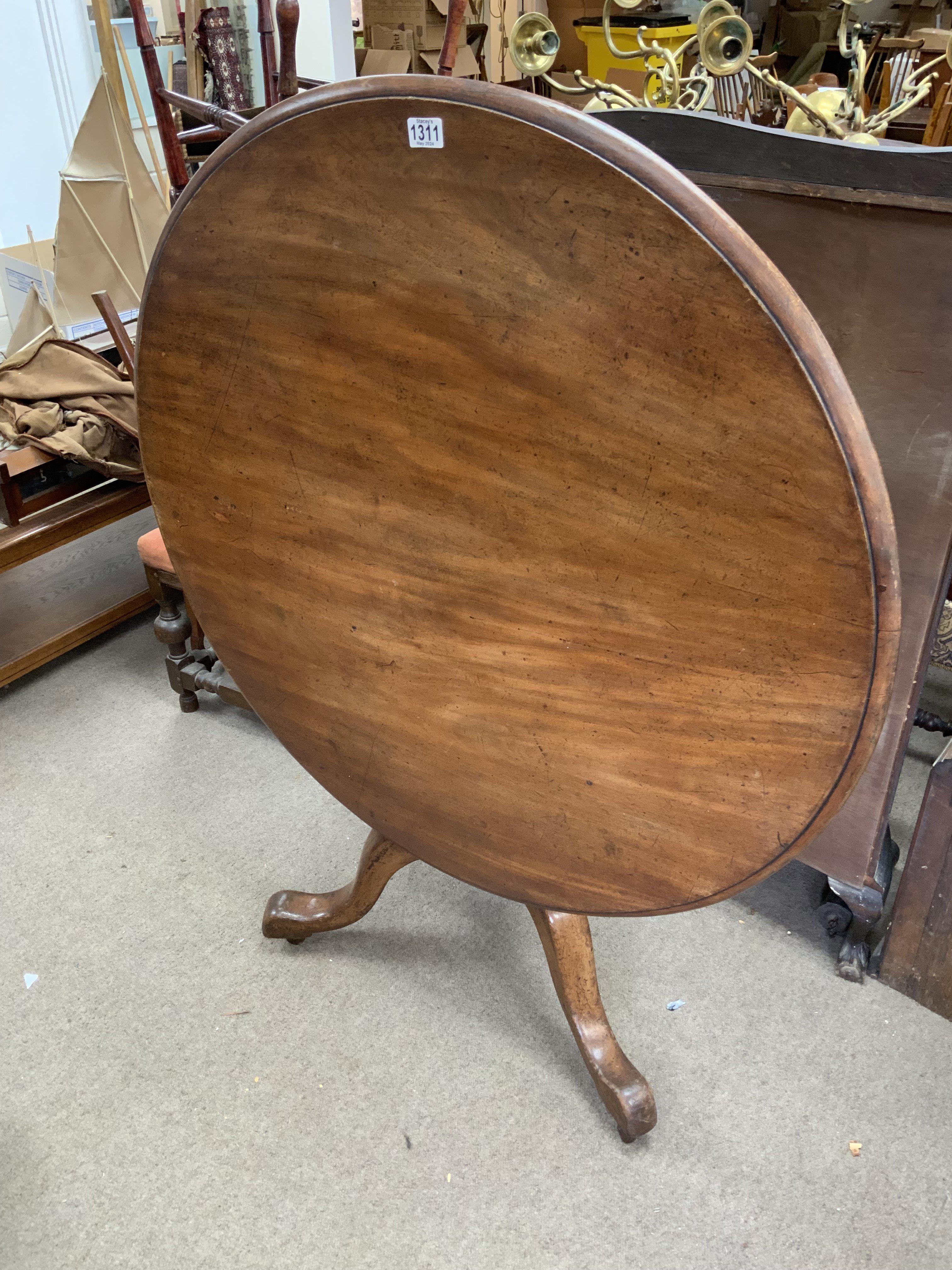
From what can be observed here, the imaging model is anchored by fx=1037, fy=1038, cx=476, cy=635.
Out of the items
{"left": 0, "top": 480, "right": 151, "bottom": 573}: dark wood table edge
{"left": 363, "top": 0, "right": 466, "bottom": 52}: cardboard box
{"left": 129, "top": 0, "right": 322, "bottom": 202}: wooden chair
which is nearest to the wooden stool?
{"left": 129, "top": 0, "right": 322, "bottom": 202}: wooden chair

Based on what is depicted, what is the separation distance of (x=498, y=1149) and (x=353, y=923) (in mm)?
402

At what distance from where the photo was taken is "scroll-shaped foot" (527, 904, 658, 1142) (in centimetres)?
124

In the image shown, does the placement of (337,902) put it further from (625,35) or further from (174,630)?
(625,35)

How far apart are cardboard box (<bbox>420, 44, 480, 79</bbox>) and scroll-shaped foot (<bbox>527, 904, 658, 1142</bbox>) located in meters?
3.38

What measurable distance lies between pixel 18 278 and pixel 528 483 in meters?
2.26

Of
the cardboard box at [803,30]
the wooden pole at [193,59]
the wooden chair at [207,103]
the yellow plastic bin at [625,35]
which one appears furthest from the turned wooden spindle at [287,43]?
the cardboard box at [803,30]

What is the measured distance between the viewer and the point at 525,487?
83 cm

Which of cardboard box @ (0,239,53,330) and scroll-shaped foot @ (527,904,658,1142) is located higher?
cardboard box @ (0,239,53,330)

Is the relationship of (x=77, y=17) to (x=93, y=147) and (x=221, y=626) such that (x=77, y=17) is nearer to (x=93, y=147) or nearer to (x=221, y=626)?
(x=93, y=147)

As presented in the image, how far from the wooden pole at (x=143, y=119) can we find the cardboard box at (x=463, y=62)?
4.04 ft

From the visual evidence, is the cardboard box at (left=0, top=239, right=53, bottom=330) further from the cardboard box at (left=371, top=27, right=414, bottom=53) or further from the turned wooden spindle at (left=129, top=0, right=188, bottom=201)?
the cardboard box at (left=371, top=27, right=414, bottom=53)

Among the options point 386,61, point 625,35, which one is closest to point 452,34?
point 386,61

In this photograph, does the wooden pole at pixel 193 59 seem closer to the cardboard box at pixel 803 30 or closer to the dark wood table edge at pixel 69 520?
the dark wood table edge at pixel 69 520

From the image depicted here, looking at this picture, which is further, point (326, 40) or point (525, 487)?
point (326, 40)
